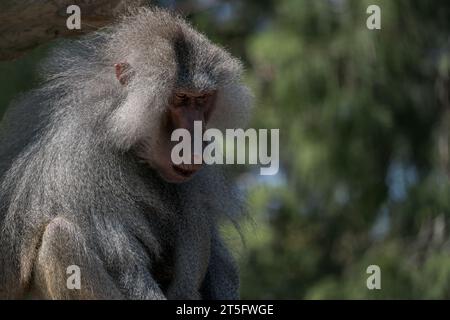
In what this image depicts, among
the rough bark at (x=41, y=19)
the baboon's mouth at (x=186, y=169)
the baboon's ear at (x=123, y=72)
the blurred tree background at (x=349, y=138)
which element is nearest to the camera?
the baboon's mouth at (x=186, y=169)

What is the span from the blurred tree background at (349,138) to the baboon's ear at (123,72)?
651cm

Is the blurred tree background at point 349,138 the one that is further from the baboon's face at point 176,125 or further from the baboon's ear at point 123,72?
the baboon's ear at point 123,72

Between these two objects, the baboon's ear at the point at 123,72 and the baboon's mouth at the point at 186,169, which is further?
the baboon's ear at the point at 123,72

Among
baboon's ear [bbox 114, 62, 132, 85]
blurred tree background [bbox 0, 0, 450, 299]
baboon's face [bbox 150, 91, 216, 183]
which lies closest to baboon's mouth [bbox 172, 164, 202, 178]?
baboon's face [bbox 150, 91, 216, 183]

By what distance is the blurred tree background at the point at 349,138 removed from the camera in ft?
42.1

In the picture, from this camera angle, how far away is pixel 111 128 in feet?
18.9

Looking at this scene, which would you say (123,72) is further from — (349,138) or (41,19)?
(349,138)

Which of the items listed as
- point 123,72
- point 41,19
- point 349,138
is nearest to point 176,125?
point 123,72

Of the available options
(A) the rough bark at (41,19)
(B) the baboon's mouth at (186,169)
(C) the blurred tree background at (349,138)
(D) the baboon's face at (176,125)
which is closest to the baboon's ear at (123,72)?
(D) the baboon's face at (176,125)

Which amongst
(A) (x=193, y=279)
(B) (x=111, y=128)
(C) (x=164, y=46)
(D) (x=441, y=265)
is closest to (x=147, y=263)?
Result: (A) (x=193, y=279)

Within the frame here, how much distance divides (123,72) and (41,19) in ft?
3.26

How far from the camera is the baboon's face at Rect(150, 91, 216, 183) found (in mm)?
5844

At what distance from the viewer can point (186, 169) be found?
580cm
